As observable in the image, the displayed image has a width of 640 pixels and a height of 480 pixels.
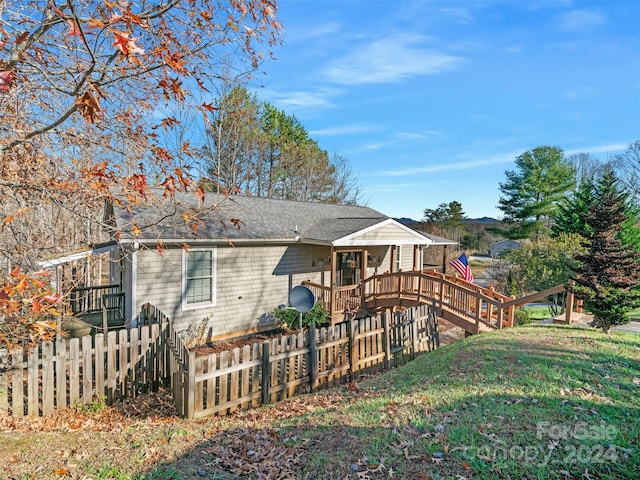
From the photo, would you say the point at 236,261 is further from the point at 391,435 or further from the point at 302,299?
the point at 391,435

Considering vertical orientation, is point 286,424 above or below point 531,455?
below

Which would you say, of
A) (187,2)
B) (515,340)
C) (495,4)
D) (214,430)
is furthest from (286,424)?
(495,4)

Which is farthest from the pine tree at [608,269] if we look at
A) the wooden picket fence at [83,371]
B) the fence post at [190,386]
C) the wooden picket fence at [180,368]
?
the wooden picket fence at [83,371]

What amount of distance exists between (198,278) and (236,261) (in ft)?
4.24

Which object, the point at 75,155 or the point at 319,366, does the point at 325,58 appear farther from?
the point at 319,366

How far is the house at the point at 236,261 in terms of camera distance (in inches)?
359

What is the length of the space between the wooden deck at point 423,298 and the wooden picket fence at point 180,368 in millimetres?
3829

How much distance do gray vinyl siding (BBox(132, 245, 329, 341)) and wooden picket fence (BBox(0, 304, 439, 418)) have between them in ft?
5.04

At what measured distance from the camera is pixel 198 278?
33.2 feet

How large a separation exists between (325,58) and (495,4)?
14.0 feet

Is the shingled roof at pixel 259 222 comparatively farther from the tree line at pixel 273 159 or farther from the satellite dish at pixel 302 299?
the tree line at pixel 273 159

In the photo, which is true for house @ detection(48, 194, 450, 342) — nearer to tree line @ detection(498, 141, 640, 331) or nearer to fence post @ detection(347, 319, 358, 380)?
fence post @ detection(347, 319, 358, 380)

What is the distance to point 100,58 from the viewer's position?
12.7 feet

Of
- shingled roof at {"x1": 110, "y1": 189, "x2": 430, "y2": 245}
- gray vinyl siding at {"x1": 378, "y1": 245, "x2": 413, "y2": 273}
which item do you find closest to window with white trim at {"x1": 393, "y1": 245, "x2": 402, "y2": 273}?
gray vinyl siding at {"x1": 378, "y1": 245, "x2": 413, "y2": 273}
